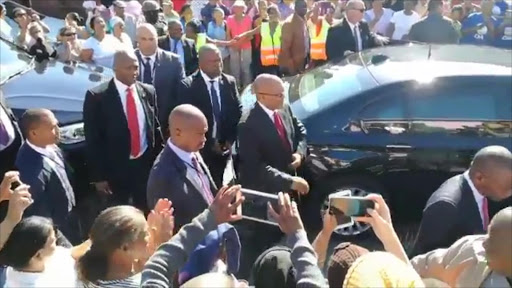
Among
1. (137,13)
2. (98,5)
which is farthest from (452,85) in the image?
(98,5)

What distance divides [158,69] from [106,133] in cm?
144

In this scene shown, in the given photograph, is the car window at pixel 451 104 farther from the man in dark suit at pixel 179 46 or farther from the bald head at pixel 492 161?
the man in dark suit at pixel 179 46

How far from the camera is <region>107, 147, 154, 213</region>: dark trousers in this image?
662 centimetres

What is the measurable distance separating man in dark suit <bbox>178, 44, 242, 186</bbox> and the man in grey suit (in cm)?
44

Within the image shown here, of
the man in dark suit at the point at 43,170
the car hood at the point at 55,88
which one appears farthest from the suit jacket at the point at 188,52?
the man in dark suit at the point at 43,170

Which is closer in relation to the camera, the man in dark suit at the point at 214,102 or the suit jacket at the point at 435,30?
the man in dark suit at the point at 214,102

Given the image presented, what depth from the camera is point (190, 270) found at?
432 cm

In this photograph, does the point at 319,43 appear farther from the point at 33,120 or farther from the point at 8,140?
the point at 33,120

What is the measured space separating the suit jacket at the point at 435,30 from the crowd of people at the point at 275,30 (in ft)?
0.04

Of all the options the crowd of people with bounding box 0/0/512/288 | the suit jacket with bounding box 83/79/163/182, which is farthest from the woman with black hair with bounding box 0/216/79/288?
the suit jacket with bounding box 83/79/163/182

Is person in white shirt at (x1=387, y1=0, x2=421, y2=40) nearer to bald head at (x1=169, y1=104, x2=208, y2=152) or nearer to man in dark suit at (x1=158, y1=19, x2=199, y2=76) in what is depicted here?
man in dark suit at (x1=158, y1=19, x2=199, y2=76)

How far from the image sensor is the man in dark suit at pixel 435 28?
11.1m

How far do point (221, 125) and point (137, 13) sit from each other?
668cm

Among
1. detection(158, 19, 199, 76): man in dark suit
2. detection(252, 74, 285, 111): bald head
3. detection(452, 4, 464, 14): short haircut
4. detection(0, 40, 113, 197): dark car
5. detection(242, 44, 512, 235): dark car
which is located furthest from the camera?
detection(452, 4, 464, 14): short haircut
